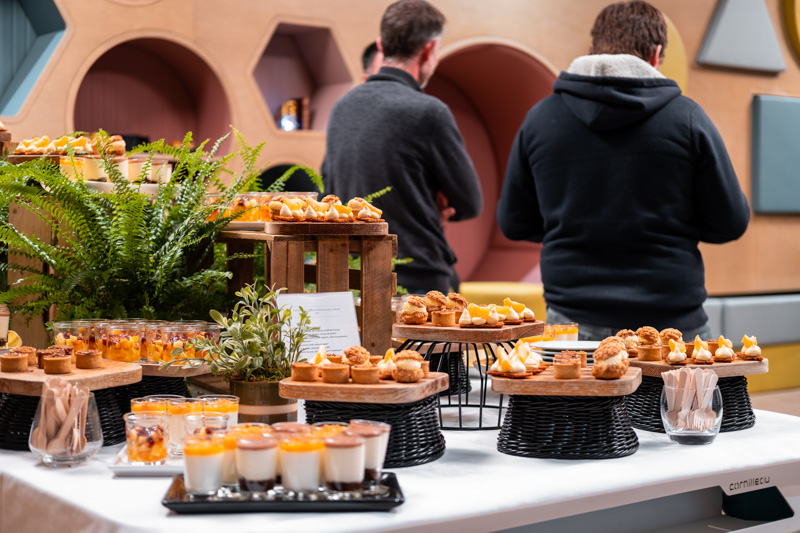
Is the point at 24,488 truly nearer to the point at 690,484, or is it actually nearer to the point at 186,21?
the point at 690,484

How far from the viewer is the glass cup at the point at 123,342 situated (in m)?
1.59

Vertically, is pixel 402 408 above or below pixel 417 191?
below

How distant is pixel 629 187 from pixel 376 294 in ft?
2.89

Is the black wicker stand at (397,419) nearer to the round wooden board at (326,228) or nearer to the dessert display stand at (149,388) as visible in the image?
the dessert display stand at (149,388)

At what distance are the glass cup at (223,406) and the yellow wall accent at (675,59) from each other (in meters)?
4.83

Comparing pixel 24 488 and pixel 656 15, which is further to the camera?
pixel 656 15

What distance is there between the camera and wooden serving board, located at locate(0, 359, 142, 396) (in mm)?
1378

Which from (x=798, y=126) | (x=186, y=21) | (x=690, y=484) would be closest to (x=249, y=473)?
(x=690, y=484)

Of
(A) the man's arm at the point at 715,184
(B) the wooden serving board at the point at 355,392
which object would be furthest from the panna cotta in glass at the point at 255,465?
(A) the man's arm at the point at 715,184

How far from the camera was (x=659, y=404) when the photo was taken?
5.32ft

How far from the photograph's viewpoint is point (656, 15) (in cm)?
253

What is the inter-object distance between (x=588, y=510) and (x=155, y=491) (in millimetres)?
581

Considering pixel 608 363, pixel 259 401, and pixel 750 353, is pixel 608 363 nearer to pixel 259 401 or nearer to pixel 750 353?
pixel 750 353

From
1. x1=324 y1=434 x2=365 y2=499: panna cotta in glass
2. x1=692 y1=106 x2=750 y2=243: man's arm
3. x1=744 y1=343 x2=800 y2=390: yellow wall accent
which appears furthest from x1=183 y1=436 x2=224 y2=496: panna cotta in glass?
x1=744 y1=343 x2=800 y2=390: yellow wall accent
